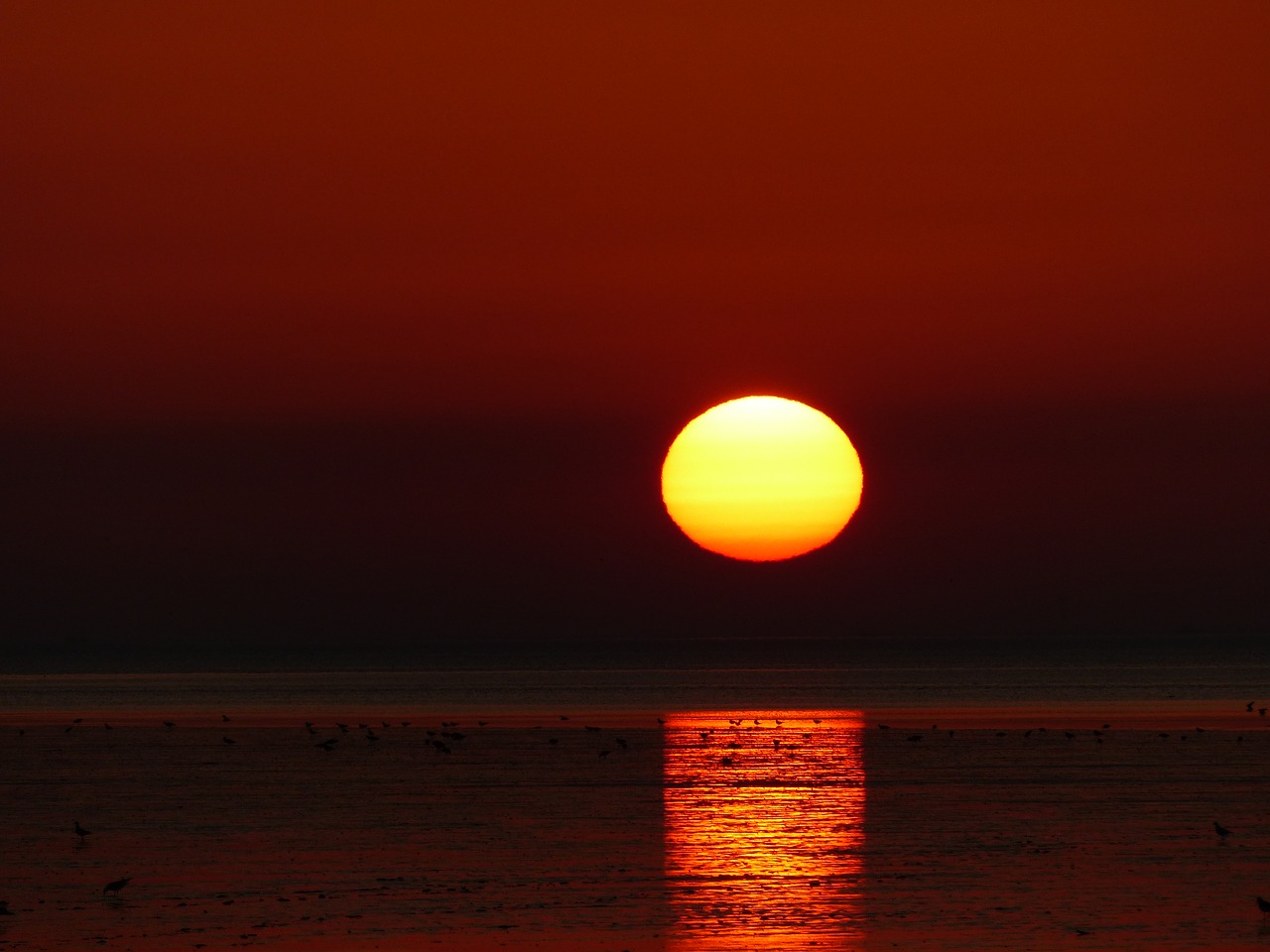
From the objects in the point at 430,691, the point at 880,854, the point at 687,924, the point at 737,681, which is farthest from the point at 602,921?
the point at 737,681

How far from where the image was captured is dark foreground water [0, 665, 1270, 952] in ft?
72.2

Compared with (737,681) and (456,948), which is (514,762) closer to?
(456,948)

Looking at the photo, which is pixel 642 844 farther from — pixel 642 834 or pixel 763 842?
pixel 763 842

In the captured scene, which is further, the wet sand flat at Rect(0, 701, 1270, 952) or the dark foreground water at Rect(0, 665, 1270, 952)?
the dark foreground water at Rect(0, 665, 1270, 952)

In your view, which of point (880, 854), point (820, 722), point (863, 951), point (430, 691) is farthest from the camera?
point (430, 691)

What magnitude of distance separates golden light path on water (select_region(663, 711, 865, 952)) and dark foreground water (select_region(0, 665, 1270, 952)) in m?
0.09

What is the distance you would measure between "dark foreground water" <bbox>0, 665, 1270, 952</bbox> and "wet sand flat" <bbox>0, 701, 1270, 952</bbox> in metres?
0.09

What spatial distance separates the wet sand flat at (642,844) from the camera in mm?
21875

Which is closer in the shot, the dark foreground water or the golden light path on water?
the golden light path on water

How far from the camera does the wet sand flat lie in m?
21.9

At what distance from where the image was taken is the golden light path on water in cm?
2180

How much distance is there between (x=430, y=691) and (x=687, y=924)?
280ft

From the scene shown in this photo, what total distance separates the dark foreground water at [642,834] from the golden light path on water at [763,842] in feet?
0.30

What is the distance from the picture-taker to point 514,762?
46656mm
